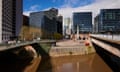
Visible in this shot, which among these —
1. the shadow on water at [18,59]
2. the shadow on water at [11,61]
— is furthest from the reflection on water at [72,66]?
the shadow on water at [11,61]

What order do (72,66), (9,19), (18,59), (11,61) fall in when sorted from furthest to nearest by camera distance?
1. (9,19)
2. (18,59)
3. (11,61)
4. (72,66)

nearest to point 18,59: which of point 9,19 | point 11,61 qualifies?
point 11,61

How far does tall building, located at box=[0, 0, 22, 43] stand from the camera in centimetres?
12800

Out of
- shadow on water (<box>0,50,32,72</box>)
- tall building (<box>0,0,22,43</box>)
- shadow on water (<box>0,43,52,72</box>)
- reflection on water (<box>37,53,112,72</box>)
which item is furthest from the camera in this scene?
tall building (<box>0,0,22,43</box>)

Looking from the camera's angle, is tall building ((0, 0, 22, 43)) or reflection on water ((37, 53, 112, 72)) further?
tall building ((0, 0, 22, 43))

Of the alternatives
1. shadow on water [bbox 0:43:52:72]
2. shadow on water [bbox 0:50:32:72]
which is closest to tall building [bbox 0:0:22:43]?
shadow on water [bbox 0:43:52:72]

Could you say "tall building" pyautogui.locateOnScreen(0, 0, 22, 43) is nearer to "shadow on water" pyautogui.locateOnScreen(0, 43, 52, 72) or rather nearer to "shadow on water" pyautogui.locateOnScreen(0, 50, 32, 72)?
"shadow on water" pyautogui.locateOnScreen(0, 43, 52, 72)

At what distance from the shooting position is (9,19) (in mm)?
147000

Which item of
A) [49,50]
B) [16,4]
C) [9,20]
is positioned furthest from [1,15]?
[49,50]

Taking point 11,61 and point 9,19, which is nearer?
point 11,61

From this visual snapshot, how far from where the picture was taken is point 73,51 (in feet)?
298

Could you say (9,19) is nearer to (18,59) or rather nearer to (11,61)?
(18,59)

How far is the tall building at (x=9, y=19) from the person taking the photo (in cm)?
12800

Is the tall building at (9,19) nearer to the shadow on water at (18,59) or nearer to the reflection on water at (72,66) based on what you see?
the shadow on water at (18,59)
